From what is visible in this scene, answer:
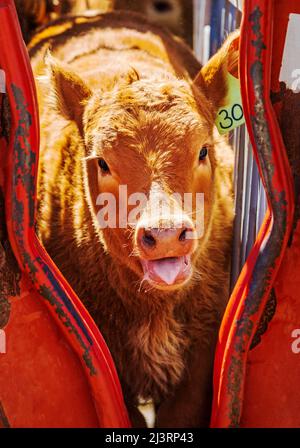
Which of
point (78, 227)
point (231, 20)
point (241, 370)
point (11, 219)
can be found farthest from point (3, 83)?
point (241, 370)

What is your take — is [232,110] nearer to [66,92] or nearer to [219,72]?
[219,72]

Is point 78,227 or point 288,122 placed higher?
point 288,122

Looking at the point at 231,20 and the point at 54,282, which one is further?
the point at 231,20

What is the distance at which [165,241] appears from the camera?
1774 mm

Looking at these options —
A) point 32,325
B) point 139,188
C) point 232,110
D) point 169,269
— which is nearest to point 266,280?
point 169,269

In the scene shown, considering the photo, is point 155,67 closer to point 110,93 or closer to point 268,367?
point 110,93

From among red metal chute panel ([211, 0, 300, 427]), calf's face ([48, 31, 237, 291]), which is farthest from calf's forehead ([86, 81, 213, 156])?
red metal chute panel ([211, 0, 300, 427])

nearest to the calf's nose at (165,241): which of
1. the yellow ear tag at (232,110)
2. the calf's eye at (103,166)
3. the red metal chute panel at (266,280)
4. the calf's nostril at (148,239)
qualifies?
the calf's nostril at (148,239)

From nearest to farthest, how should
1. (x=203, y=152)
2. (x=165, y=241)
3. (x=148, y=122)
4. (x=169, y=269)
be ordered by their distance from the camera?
1. (x=165, y=241)
2. (x=169, y=269)
3. (x=148, y=122)
4. (x=203, y=152)

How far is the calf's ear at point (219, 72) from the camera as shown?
2.04 m

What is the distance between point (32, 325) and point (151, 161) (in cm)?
67

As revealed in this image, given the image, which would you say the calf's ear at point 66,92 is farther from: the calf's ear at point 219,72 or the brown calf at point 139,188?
the calf's ear at point 219,72

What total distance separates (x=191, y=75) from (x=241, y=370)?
1.30 m

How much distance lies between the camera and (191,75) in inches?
99.3
